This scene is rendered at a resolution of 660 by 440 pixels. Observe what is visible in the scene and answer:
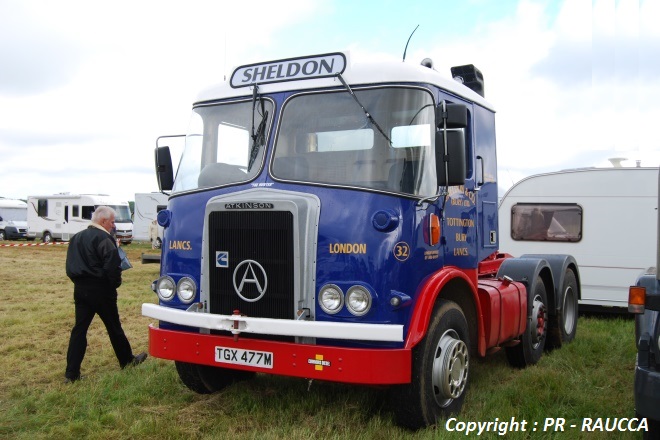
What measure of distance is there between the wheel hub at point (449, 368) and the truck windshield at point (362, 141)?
1206 millimetres

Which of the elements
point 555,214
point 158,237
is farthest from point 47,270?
point 555,214

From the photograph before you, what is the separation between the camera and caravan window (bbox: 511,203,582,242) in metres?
10.6

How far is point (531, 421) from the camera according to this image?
4988mm

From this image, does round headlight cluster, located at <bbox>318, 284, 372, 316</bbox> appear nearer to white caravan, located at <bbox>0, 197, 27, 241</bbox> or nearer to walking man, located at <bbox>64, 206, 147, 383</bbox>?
walking man, located at <bbox>64, 206, 147, 383</bbox>

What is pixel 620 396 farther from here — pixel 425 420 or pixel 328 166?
pixel 328 166

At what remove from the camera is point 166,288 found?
17.5 ft

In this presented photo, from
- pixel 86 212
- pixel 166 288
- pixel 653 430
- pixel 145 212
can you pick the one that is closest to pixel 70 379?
pixel 166 288

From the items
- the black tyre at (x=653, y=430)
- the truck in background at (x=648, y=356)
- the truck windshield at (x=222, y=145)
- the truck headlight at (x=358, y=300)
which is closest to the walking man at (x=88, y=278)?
the truck windshield at (x=222, y=145)

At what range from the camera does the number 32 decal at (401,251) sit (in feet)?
15.1

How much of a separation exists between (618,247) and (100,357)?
7.87 meters

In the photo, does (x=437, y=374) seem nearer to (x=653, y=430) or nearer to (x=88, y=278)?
(x=653, y=430)

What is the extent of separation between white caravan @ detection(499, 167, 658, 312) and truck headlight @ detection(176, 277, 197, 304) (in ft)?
23.8

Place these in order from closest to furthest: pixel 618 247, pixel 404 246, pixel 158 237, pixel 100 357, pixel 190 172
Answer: pixel 404 246, pixel 190 172, pixel 100 357, pixel 618 247, pixel 158 237

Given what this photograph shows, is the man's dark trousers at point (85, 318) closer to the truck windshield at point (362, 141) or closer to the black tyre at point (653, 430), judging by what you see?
the truck windshield at point (362, 141)
